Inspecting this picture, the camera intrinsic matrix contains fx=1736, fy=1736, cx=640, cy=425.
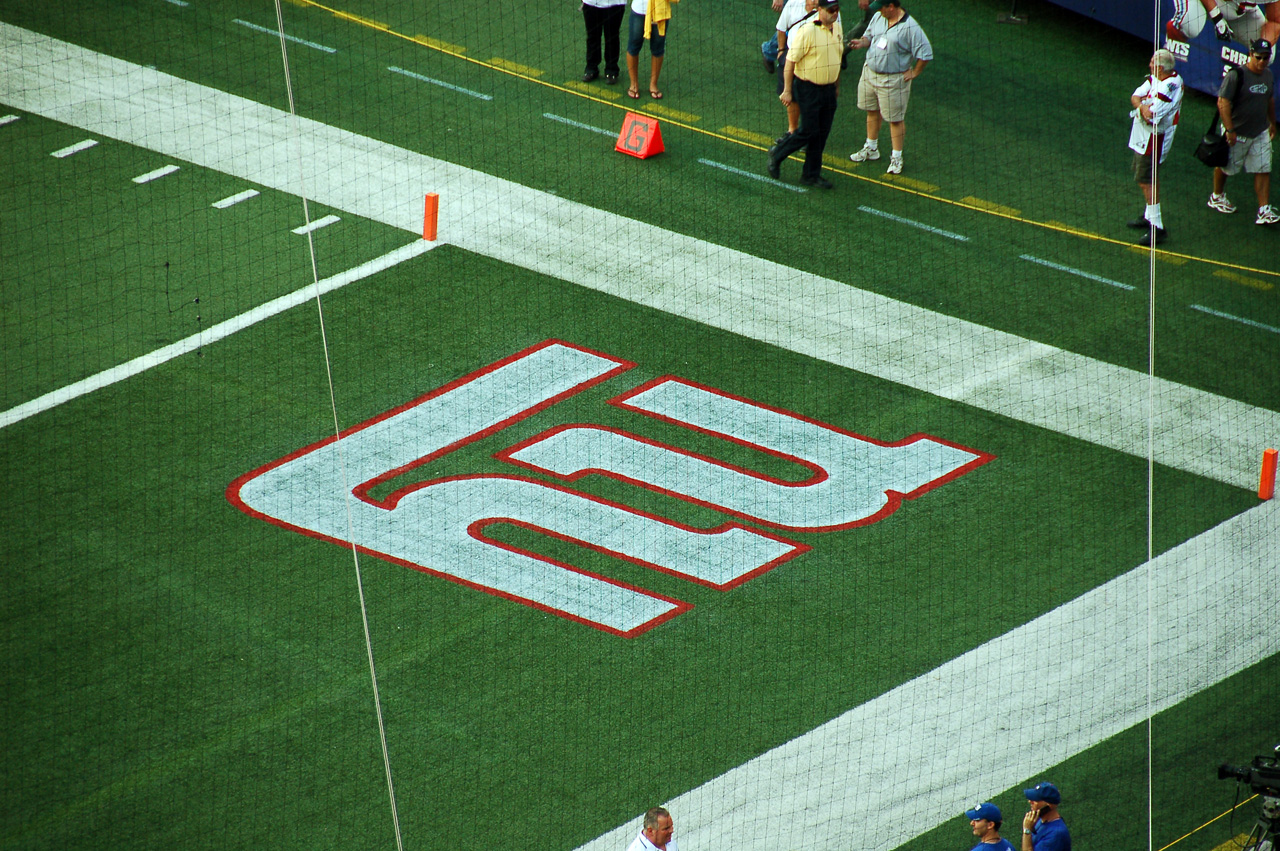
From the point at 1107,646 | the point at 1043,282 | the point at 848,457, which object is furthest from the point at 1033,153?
the point at 1107,646

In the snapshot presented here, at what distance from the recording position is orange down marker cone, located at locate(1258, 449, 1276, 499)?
11.6m

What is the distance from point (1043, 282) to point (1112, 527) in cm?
350

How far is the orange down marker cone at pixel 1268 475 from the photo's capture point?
11617mm

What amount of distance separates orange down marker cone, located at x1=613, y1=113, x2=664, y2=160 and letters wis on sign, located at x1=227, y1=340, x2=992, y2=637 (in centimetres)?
364

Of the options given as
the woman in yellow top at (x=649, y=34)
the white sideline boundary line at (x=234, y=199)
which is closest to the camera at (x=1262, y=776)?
the white sideline boundary line at (x=234, y=199)

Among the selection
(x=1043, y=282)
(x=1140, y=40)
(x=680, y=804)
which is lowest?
(x=680, y=804)

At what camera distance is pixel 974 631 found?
1041cm

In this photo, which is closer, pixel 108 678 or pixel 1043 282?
pixel 108 678

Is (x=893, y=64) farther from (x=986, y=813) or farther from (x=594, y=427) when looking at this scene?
(x=986, y=813)

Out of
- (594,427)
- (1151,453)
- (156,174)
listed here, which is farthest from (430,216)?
(1151,453)

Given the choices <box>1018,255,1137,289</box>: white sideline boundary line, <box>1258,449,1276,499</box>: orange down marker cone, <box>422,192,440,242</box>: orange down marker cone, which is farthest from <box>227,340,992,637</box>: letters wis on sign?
<box>1018,255,1137,289</box>: white sideline boundary line

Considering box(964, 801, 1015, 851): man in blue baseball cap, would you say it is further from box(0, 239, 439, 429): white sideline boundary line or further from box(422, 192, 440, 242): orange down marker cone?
box(422, 192, 440, 242): orange down marker cone

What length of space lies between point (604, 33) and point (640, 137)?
1.77 meters

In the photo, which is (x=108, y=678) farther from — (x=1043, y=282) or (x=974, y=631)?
(x=1043, y=282)
